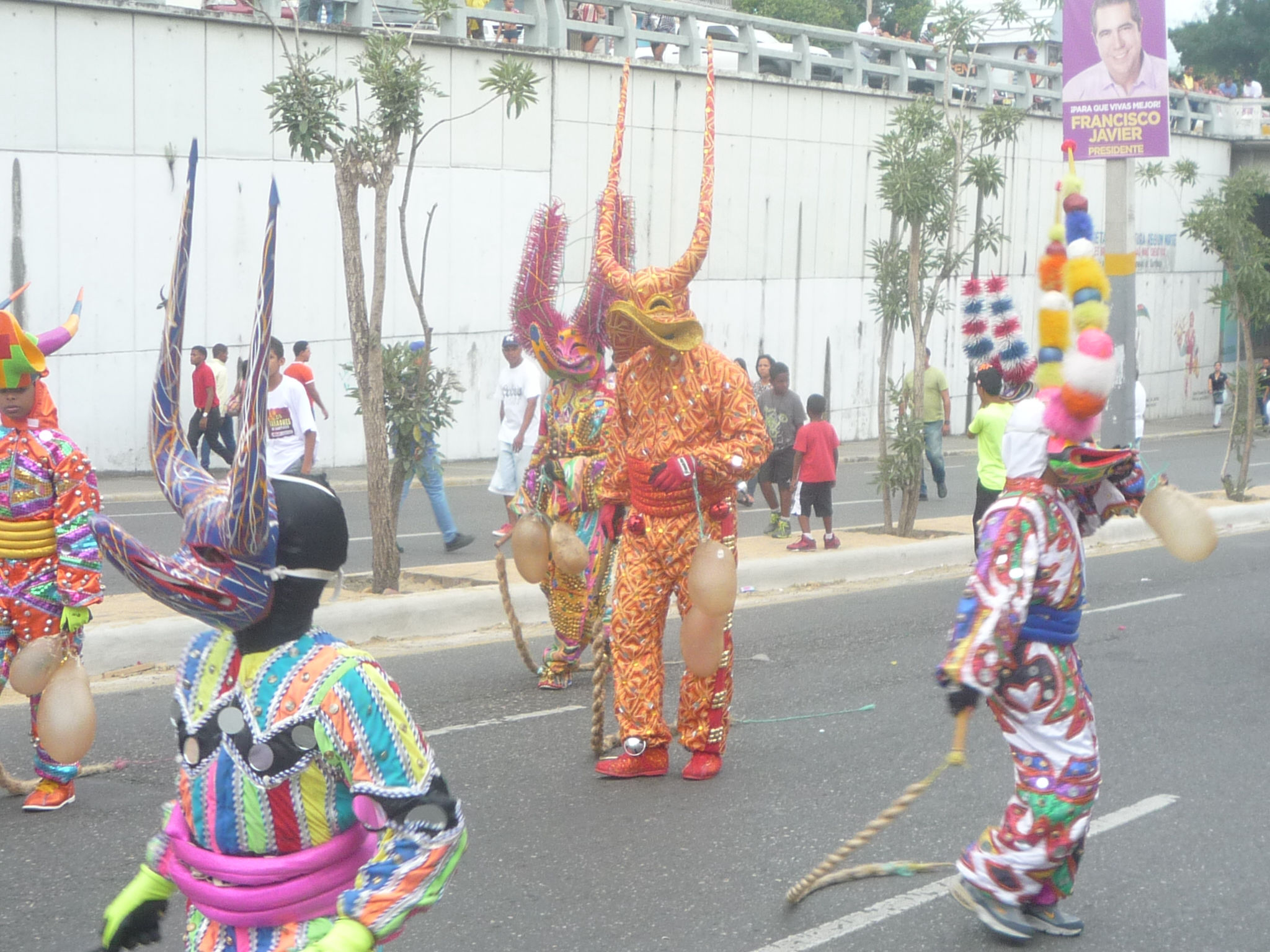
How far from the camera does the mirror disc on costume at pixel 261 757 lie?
2660mm

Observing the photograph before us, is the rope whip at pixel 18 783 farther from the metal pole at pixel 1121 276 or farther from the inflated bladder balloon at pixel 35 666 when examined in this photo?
the metal pole at pixel 1121 276

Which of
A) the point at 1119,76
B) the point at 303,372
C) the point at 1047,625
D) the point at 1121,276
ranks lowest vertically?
the point at 1047,625

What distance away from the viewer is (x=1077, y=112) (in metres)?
14.0

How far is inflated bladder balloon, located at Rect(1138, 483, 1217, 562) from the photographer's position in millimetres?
4660

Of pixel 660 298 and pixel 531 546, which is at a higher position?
pixel 660 298

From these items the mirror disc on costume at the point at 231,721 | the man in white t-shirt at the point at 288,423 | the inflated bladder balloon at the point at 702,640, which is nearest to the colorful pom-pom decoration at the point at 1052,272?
the inflated bladder balloon at the point at 702,640

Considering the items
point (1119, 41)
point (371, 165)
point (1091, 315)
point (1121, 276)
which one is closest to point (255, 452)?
point (1091, 315)

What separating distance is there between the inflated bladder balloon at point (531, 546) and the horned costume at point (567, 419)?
0.96ft

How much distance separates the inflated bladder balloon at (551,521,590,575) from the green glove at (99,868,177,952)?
457cm

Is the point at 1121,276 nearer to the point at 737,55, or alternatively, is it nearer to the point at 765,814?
the point at 765,814

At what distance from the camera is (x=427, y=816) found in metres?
2.56

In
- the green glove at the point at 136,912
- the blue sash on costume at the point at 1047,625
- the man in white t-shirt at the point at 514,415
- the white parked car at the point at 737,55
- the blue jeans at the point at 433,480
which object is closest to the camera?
the green glove at the point at 136,912

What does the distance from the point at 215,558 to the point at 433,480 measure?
32.8ft

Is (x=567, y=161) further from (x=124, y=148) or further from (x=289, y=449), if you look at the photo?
(x=289, y=449)
